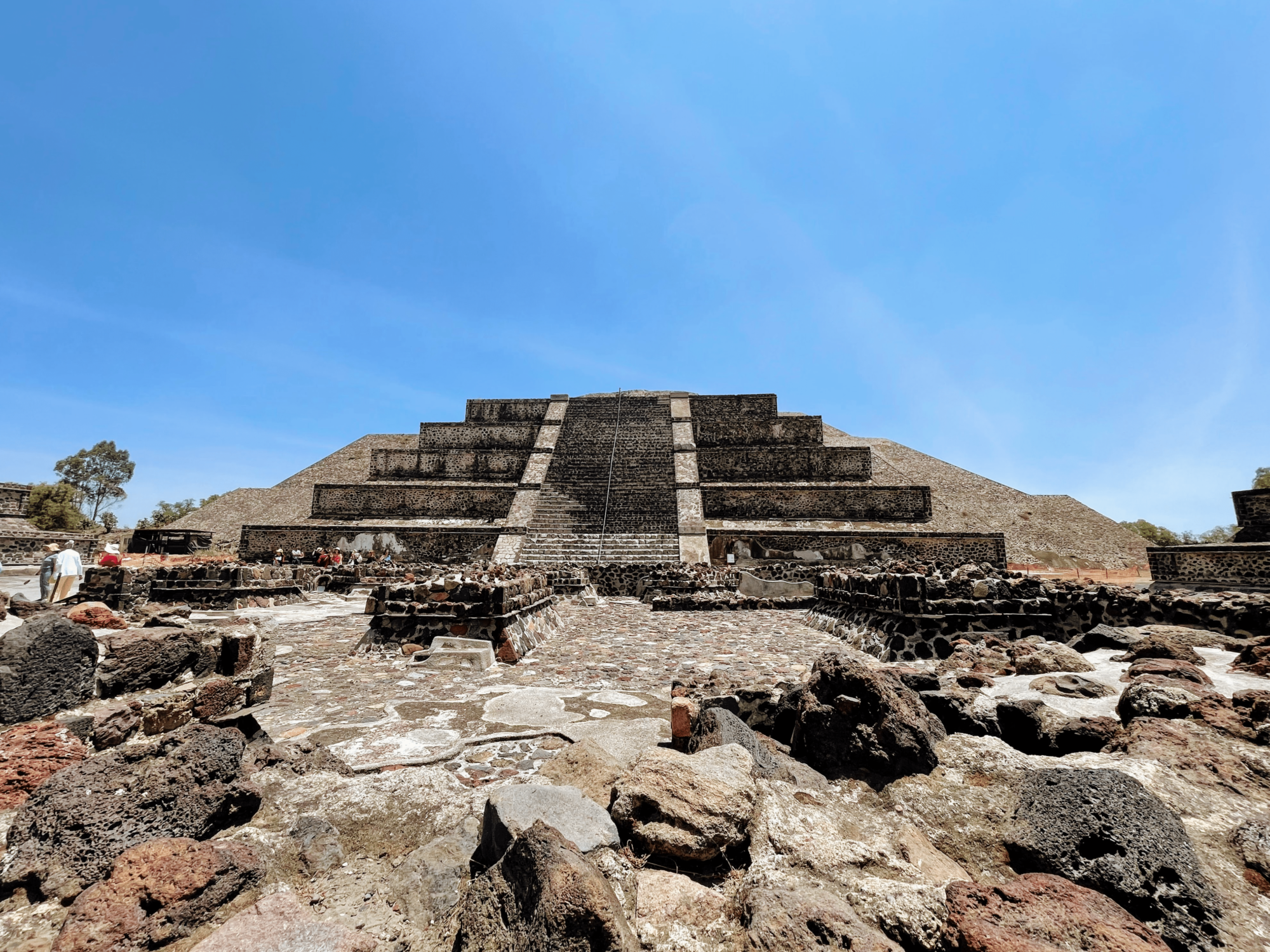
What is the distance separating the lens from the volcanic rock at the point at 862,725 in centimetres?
246

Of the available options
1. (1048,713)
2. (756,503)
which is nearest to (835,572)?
(1048,713)

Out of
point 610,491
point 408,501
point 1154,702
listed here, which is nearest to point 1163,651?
point 1154,702

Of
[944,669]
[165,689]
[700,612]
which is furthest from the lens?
[700,612]

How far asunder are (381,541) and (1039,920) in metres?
20.1

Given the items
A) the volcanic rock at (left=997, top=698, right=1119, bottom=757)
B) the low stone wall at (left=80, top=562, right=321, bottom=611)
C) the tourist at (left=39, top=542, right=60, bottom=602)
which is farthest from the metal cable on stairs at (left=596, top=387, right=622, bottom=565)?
the volcanic rock at (left=997, top=698, right=1119, bottom=757)

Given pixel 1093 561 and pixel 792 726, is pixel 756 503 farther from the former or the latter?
pixel 792 726

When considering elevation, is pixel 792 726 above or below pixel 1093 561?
below

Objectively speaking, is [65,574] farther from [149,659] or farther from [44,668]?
[44,668]

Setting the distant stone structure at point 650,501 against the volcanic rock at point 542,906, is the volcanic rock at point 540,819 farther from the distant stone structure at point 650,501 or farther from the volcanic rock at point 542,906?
the distant stone structure at point 650,501

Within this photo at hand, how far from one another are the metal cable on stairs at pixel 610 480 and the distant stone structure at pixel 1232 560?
13.4 m

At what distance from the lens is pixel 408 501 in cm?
2212

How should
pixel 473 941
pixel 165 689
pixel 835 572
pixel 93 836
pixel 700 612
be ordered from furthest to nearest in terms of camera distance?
pixel 700 612, pixel 835 572, pixel 165 689, pixel 93 836, pixel 473 941

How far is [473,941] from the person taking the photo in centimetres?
145

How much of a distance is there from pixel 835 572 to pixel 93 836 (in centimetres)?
892
